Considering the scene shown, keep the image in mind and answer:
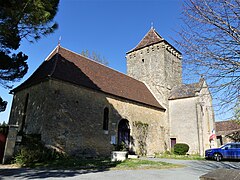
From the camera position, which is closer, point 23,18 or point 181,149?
point 23,18

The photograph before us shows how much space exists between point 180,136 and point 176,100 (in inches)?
162

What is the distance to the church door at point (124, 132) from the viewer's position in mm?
17836

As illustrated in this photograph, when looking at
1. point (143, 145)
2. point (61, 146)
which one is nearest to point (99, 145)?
point (61, 146)

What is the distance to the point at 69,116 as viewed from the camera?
14.0 meters

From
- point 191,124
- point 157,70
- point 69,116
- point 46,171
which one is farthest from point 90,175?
point 157,70

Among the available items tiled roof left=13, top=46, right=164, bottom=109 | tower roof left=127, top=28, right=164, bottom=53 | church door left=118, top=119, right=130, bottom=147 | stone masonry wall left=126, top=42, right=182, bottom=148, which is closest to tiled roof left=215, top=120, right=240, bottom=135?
stone masonry wall left=126, top=42, right=182, bottom=148

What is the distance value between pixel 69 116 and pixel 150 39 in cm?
1734

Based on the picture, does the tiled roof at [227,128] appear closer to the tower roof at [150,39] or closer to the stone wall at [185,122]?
the stone wall at [185,122]

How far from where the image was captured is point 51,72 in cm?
1409

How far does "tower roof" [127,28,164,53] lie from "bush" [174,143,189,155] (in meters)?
12.6

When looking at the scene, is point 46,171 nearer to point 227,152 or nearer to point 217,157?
point 217,157

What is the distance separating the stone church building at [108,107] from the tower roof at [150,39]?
0.54 ft

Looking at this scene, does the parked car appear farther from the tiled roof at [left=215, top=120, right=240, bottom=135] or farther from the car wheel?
the tiled roof at [left=215, top=120, right=240, bottom=135]

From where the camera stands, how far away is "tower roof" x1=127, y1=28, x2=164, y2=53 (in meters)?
25.9
